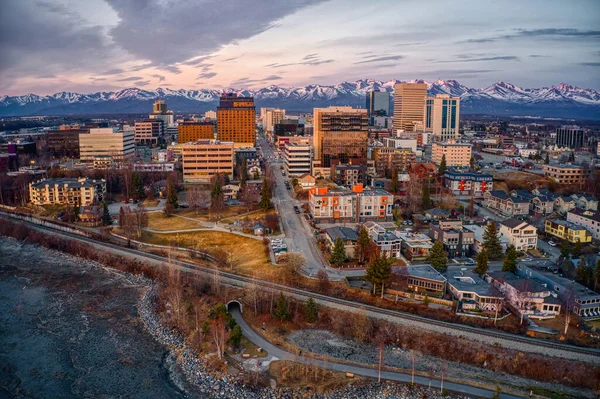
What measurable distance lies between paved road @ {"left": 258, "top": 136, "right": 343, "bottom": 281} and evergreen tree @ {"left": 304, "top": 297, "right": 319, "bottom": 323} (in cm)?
279

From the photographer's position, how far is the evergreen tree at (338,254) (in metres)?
19.9

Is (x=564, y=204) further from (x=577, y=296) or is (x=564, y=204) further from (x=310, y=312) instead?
(x=310, y=312)

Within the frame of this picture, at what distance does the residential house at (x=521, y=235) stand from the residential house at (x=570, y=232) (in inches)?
A: 84.2

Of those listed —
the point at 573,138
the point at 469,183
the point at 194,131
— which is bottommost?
the point at 469,183

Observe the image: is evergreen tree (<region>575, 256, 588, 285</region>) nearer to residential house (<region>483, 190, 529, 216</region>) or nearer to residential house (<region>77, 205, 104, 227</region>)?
residential house (<region>483, 190, 529, 216</region>)

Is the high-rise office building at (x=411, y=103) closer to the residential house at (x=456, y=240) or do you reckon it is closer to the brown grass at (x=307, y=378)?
the residential house at (x=456, y=240)

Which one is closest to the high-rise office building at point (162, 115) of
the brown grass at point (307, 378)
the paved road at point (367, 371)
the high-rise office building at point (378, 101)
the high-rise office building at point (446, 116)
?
the high-rise office building at point (446, 116)

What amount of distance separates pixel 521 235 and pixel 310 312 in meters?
12.3

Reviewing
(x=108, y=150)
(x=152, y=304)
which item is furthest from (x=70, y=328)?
(x=108, y=150)

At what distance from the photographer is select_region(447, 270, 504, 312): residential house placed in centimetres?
1606

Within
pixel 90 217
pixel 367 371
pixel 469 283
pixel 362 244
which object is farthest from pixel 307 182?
pixel 367 371

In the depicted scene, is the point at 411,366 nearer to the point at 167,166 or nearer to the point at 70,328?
the point at 70,328

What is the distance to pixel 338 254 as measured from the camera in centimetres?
1988

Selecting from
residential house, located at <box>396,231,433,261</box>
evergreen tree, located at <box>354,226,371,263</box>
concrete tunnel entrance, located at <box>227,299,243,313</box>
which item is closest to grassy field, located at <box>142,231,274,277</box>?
concrete tunnel entrance, located at <box>227,299,243,313</box>
